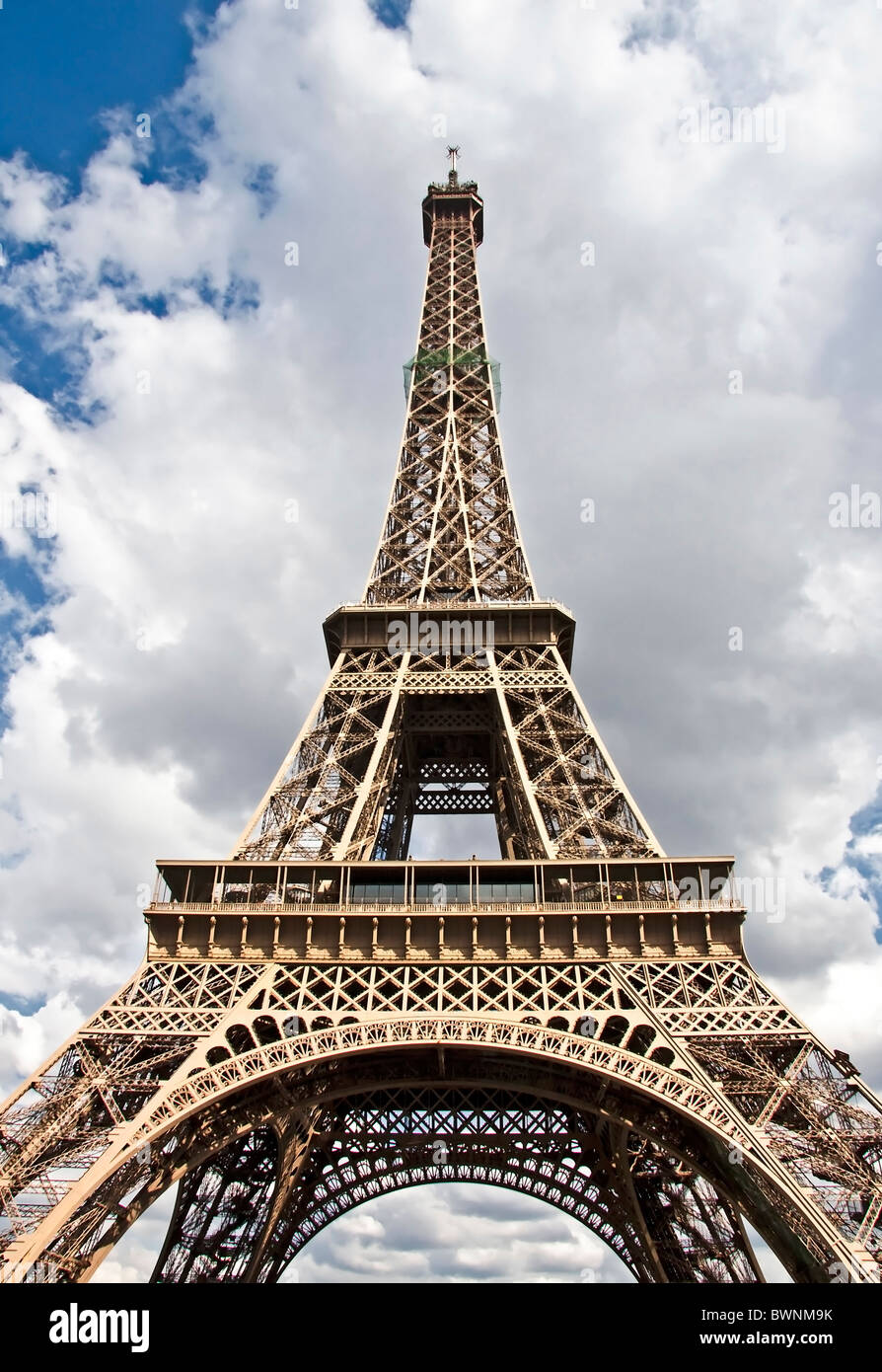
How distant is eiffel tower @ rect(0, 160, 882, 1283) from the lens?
2000 centimetres

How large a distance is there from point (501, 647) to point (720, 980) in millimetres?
16319

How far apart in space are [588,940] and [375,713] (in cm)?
1368

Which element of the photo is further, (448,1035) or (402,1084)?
(402,1084)

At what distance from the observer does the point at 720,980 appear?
76.2 feet

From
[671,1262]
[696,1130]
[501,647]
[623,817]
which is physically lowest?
→ [671,1262]

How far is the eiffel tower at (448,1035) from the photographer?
65.6 feet

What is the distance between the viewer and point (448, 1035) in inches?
870

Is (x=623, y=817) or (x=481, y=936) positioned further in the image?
(x=623, y=817)

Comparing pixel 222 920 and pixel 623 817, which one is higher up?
pixel 623 817
